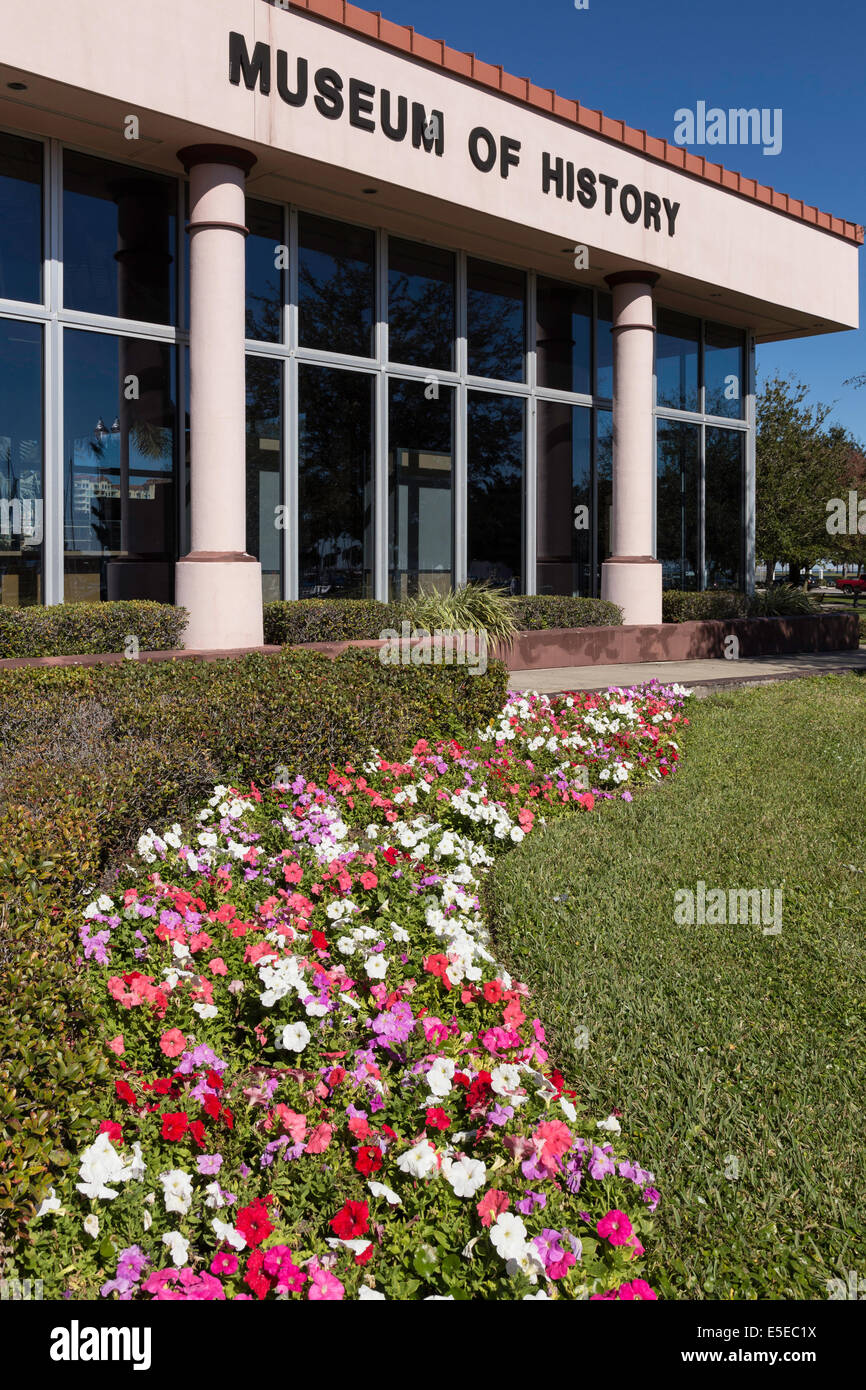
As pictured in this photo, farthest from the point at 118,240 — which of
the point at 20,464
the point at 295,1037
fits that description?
the point at 295,1037

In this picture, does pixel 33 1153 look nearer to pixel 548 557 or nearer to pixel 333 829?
pixel 333 829

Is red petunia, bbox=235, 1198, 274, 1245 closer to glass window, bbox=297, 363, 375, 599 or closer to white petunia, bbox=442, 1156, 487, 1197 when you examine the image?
white petunia, bbox=442, 1156, 487, 1197

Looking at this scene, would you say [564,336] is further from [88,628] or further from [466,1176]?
[466,1176]

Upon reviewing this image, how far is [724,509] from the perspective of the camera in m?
18.5

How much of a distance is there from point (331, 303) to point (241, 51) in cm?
297

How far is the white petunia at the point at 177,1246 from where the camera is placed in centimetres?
257

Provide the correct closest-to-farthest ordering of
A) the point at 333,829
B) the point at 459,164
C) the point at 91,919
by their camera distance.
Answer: the point at 91,919
the point at 333,829
the point at 459,164

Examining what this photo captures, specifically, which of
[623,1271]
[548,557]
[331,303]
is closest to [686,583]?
[548,557]

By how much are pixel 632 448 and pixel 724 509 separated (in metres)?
4.18

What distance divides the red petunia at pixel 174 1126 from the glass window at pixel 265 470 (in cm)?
942

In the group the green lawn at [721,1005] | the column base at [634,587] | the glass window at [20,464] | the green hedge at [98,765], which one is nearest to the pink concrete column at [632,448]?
the column base at [634,587]

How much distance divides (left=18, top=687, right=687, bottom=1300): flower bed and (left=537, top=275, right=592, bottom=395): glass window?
11.4 meters

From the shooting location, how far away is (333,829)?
526 cm
